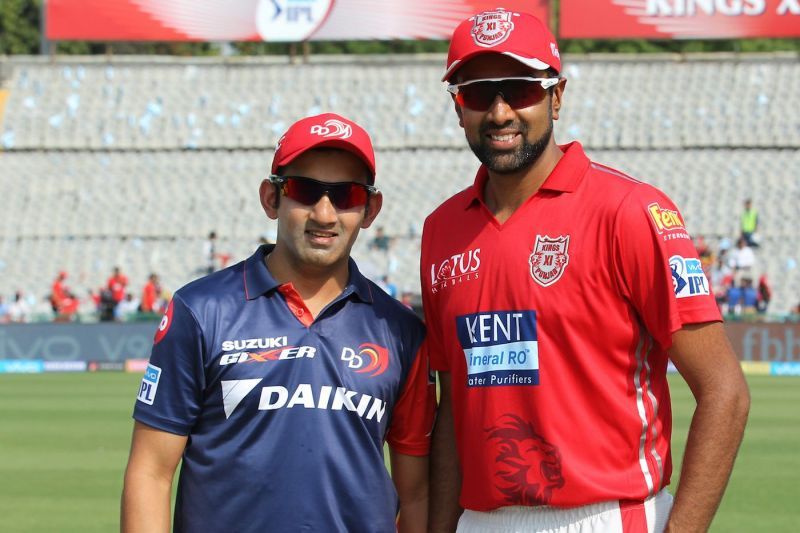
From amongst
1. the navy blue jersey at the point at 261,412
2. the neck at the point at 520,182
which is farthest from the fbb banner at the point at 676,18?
the navy blue jersey at the point at 261,412

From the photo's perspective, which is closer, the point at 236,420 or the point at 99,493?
the point at 236,420

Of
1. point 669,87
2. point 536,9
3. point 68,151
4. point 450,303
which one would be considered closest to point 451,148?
point 536,9

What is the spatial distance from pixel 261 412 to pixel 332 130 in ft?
2.77

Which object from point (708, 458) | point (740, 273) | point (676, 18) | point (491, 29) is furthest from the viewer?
point (676, 18)

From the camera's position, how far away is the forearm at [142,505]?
3.49m

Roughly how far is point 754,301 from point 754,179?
34.0 feet

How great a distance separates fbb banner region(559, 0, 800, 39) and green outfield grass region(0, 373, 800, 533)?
1982 centimetres

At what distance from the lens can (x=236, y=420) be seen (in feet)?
11.6

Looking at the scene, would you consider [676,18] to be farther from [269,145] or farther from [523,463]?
[523,463]

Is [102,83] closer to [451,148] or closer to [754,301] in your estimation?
[451,148]

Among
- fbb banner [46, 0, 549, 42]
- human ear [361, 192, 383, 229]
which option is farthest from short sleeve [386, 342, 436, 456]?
fbb banner [46, 0, 549, 42]

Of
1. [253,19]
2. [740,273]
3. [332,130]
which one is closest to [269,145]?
[253,19]

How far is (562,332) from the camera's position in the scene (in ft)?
11.8

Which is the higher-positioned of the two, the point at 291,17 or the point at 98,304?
the point at 291,17
